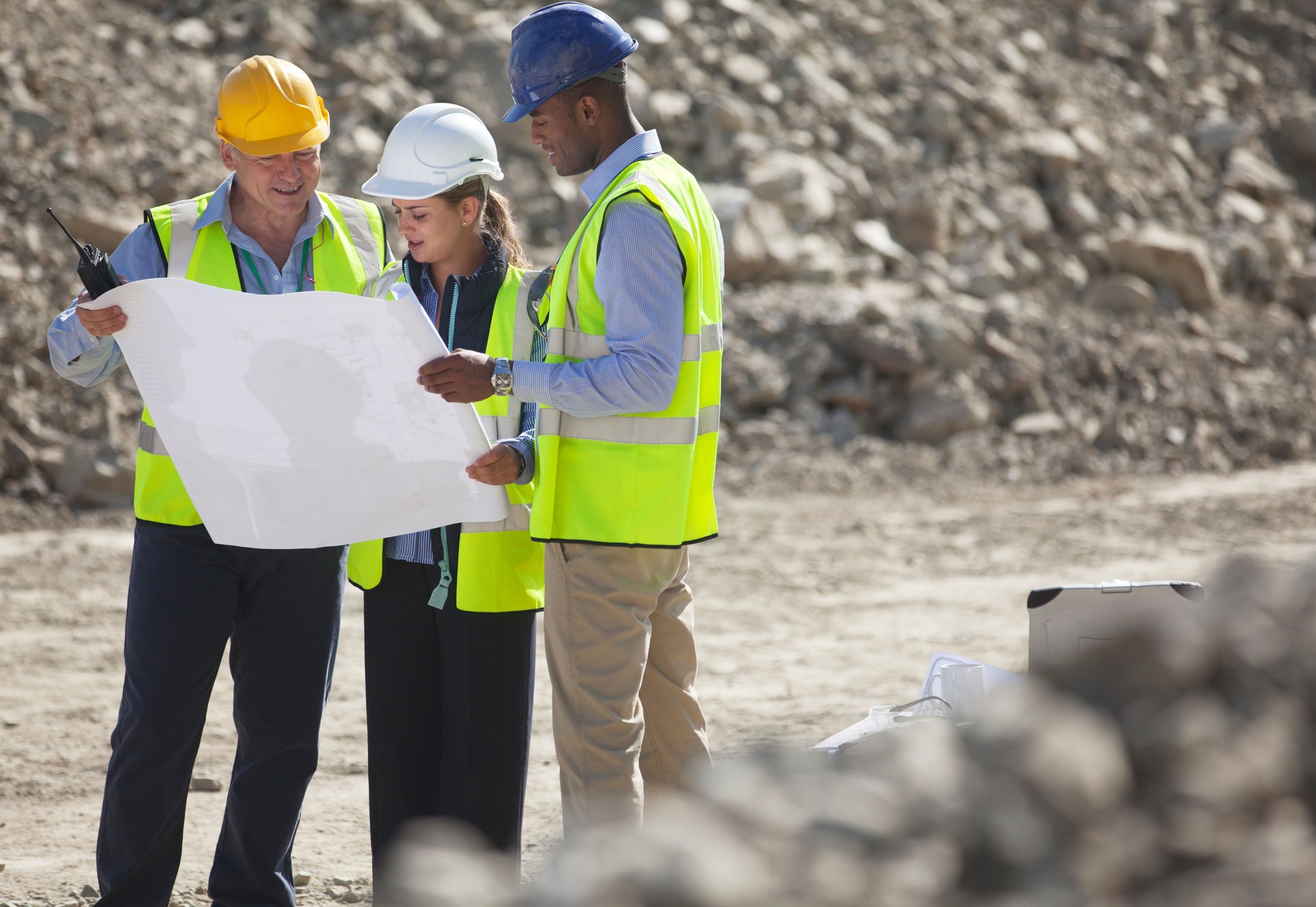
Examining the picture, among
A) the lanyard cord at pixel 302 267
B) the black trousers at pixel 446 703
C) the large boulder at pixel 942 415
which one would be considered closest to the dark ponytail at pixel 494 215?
the lanyard cord at pixel 302 267

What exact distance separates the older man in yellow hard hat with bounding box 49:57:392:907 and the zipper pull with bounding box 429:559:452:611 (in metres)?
0.37

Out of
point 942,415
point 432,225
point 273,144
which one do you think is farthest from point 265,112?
point 942,415

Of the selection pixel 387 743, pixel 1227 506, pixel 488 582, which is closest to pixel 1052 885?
pixel 488 582

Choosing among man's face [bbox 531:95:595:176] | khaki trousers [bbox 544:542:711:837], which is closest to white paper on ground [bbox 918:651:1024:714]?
khaki trousers [bbox 544:542:711:837]

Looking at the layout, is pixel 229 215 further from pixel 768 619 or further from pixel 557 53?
pixel 768 619

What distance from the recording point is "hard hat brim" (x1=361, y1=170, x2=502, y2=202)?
2990 millimetres

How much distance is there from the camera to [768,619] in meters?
7.43

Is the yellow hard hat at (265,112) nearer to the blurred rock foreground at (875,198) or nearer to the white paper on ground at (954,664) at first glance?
the white paper on ground at (954,664)

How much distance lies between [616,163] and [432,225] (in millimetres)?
493

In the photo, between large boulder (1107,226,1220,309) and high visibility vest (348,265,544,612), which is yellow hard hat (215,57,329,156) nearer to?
high visibility vest (348,265,544,612)

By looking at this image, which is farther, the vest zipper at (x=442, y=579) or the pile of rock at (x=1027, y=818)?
the vest zipper at (x=442, y=579)

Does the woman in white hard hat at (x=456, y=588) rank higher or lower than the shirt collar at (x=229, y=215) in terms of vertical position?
lower

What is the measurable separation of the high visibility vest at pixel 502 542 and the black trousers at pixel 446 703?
56 mm

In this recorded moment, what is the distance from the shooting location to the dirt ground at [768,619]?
4.44 m
